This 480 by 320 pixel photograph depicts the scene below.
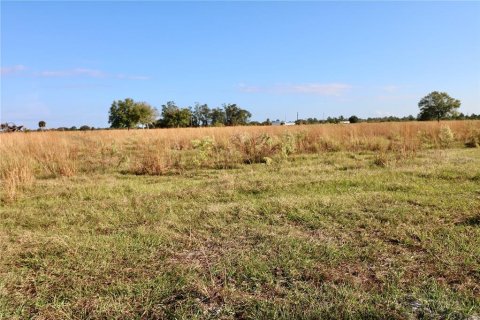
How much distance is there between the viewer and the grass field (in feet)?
6.68

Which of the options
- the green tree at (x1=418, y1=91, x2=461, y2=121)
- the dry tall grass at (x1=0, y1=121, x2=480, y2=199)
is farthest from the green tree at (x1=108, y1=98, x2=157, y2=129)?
the green tree at (x1=418, y1=91, x2=461, y2=121)

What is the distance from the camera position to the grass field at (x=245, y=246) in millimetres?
2035

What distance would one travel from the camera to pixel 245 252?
277cm

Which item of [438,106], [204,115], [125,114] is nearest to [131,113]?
[125,114]

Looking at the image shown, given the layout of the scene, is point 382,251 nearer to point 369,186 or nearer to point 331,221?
point 331,221

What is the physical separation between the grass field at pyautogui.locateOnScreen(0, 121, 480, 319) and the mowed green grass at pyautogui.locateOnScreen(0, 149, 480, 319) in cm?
1

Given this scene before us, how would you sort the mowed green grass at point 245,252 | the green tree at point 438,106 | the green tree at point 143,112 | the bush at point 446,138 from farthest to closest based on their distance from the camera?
1. the green tree at point 438,106
2. the green tree at point 143,112
3. the bush at point 446,138
4. the mowed green grass at point 245,252

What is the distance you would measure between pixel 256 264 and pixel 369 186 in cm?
316

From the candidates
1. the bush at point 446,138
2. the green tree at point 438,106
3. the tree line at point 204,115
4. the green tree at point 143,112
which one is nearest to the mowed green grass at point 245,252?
the bush at point 446,138

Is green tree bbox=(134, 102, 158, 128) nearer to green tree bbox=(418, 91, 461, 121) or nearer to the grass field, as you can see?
the grass field

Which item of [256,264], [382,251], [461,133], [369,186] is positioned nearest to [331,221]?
[382,251]

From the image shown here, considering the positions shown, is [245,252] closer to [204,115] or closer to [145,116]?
[145,116]

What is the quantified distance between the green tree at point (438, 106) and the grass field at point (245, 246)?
64737 millimetres

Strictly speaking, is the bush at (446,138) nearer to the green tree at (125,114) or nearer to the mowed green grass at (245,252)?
the mowed green grass at (245,252)
